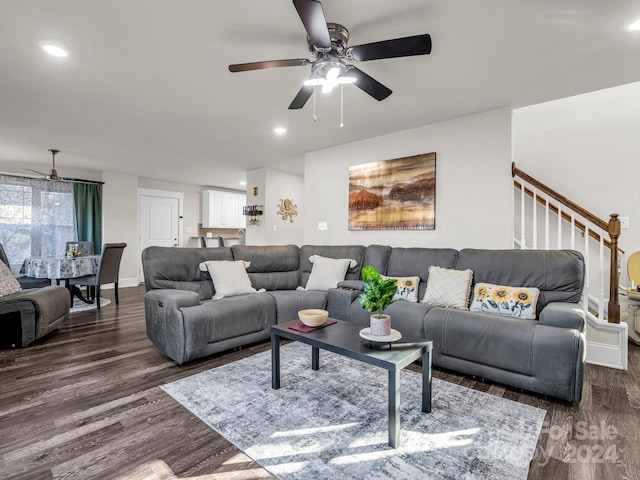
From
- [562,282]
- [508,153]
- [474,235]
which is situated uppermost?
[508,153]

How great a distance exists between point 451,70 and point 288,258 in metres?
2.74

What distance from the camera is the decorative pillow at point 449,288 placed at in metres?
2.87

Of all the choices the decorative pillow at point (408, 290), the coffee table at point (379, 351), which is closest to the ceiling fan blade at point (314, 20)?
the coffee table at point (379, 351)

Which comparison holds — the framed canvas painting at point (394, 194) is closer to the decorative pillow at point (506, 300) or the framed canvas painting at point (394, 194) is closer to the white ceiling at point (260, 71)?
the white ceiling at point (260, 71)

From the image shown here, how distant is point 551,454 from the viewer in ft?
5.16

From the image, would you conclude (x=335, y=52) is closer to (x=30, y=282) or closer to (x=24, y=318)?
(x=24, y=318)

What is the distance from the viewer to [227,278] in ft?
11.1

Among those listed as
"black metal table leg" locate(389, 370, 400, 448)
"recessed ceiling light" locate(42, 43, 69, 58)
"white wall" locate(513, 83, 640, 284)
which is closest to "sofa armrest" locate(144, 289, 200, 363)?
"black metal table leg" locate(389, 370, 400, 448)

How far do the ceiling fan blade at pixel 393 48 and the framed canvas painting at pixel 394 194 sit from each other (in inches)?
84.3

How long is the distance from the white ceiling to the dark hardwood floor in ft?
8.00

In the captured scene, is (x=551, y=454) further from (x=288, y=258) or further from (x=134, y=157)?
(x=134, y=157)

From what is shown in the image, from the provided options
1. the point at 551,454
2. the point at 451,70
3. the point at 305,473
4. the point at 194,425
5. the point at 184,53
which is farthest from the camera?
the point at 451,70

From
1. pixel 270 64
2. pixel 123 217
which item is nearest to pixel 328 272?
pixel 270 64

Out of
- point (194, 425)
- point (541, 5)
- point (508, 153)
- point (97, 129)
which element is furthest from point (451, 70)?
point (97, 129)
